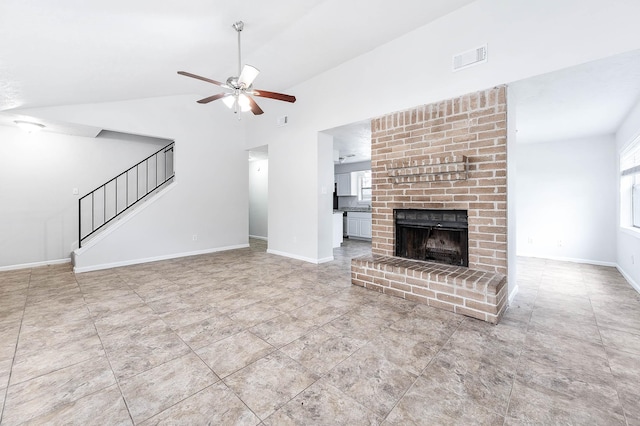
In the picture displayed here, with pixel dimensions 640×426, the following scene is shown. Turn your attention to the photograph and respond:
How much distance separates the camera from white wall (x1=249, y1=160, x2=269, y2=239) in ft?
27.6

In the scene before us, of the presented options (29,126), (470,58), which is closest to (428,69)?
Answer: (470,58)

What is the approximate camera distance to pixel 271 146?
586 centimetres

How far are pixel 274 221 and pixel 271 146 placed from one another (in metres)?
1.62

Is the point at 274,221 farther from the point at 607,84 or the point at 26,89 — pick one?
the point at 607,84

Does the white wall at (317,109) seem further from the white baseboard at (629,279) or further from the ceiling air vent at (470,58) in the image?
the white baseboard at (629,279)

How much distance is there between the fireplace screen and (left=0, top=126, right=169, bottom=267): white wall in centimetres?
606

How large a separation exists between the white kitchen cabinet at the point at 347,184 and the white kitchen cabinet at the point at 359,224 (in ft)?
3.18

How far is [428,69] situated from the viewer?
3.31 m

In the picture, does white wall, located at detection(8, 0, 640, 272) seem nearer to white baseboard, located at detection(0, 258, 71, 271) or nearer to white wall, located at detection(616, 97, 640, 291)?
white baseboard, located at detection(0, 258, 71, 271)

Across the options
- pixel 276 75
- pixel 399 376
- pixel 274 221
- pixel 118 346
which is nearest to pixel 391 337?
pixel 399 376

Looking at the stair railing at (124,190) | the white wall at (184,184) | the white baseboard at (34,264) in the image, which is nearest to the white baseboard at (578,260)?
the white wall at (184,184)

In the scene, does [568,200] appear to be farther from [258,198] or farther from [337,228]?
[258,198]

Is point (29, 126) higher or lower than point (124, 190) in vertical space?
higher

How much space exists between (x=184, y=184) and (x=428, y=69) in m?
4.95
